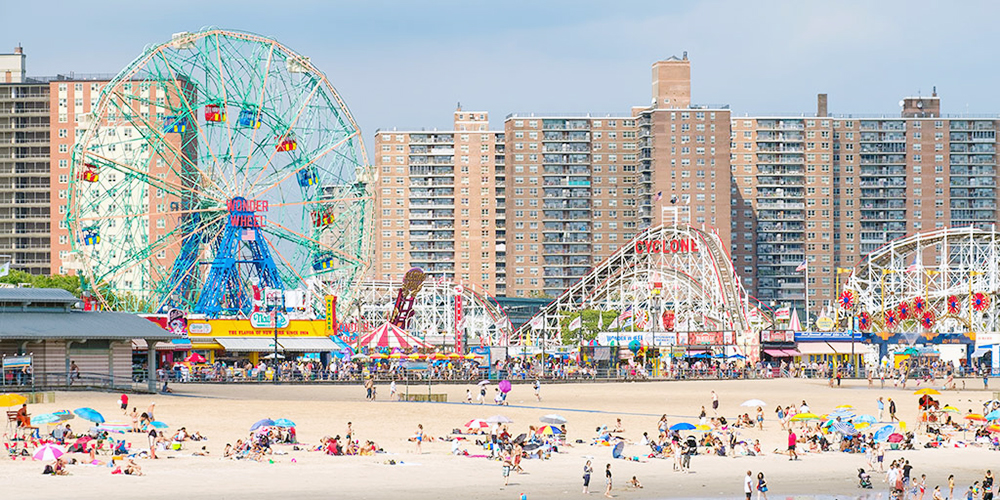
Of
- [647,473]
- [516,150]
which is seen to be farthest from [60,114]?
[647,473]

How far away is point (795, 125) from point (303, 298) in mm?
111871

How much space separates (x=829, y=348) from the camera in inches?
4203

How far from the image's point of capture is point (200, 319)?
3632 inches

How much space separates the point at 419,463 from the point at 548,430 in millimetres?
6996

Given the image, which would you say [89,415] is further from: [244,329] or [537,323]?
[537,323]

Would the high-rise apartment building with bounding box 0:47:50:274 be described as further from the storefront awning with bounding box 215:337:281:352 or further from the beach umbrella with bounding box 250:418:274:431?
the beach umbrella with bounding box 250:418:274:431

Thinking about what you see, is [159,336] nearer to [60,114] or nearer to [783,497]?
[783,497]

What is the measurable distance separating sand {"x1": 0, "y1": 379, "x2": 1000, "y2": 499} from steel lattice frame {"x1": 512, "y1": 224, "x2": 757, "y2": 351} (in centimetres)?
4283

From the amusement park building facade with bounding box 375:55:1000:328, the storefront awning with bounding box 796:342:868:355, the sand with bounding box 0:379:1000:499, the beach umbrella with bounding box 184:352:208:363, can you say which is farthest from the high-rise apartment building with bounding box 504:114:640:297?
the sand with bounding box 0:379:1000:499

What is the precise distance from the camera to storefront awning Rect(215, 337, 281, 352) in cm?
9172

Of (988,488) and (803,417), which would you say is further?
(803,417)

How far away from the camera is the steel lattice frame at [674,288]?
378 feet

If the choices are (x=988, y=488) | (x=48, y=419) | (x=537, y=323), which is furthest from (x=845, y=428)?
(x=537, y=323)

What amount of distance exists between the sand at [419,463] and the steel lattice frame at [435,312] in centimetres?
6843
